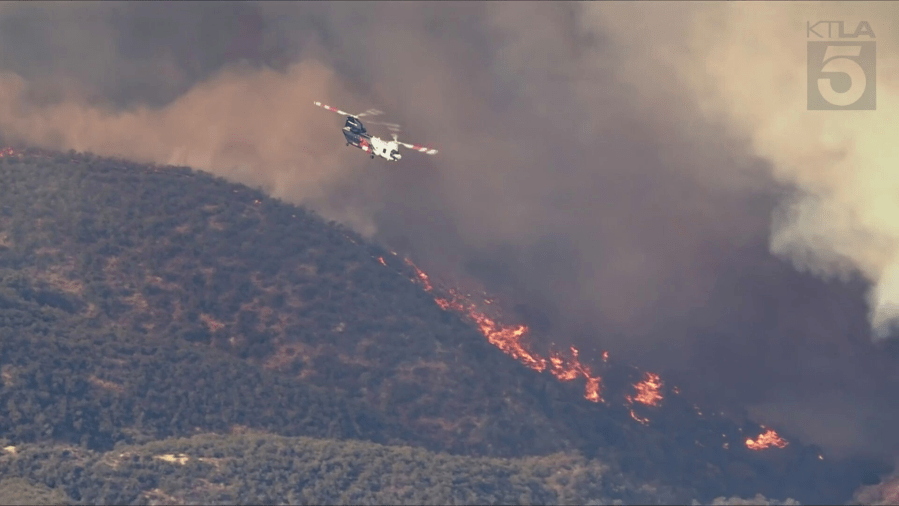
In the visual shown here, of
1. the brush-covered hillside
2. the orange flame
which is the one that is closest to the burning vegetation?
the orange flame

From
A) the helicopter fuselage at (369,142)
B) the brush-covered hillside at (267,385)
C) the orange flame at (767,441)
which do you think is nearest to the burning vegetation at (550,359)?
the orange flame at (767,441)

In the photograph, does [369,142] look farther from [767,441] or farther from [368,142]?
[767,441]

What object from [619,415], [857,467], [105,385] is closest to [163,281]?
[105,385]

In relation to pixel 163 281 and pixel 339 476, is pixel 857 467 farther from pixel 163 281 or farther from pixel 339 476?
pixel 163 281

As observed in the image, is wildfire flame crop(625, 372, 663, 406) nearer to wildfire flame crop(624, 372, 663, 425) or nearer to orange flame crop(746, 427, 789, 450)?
wildfire flame crop(624, 372, 663, 425)

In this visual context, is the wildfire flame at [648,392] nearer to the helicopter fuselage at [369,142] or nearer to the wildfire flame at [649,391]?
the wildfire flame at [649,391]

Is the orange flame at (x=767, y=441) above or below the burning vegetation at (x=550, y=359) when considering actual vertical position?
below
